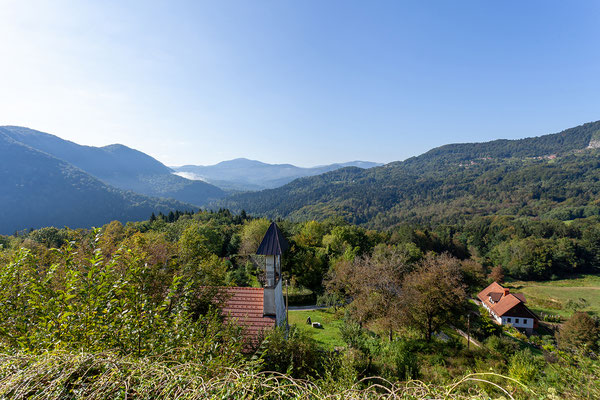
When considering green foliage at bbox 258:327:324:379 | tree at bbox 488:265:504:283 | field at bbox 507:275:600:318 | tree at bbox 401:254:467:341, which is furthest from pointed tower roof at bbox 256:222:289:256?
tree at bbox 488:265:504:283

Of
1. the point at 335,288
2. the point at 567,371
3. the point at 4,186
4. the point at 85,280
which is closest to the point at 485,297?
the point at 335,288

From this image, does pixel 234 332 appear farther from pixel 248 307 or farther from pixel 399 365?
pixel 399 365

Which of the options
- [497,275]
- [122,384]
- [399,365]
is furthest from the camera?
[497,275]

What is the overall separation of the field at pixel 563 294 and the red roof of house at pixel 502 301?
20.1 ft

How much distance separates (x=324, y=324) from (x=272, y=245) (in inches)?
517

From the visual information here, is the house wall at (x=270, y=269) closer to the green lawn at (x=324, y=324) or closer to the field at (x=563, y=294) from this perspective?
the green lawn at (x=324, y=324)

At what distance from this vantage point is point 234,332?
6562 millimetres

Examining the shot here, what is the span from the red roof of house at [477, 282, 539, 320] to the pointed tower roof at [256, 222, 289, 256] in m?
35.9

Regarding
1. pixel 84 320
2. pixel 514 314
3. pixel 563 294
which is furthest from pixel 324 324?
pixel 563 294

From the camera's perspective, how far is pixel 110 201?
15438 cm

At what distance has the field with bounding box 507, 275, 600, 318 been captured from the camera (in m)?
39.1

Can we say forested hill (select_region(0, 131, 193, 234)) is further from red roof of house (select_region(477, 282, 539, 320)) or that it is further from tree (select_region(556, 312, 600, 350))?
tree (select_region(556, 312, 600, 350))

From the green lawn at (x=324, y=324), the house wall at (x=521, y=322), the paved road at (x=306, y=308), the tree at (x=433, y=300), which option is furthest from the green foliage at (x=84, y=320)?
the house wall at (x=521, y=322)

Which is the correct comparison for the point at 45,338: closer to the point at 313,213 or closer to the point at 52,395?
the point at 52,395
